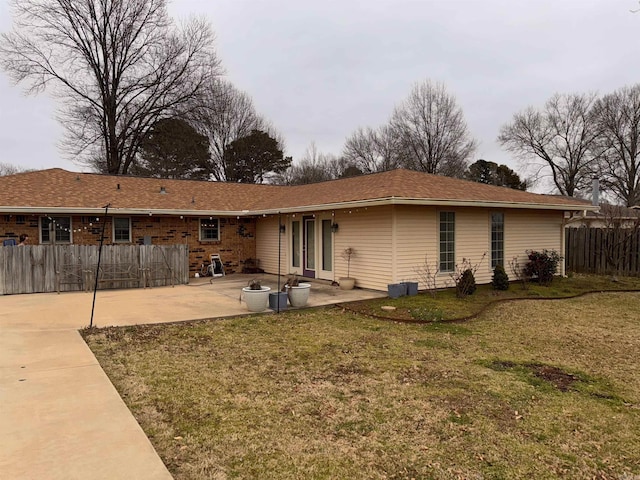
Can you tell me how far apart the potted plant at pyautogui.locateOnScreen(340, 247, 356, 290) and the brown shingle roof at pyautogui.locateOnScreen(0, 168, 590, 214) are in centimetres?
144

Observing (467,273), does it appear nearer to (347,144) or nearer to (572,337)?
(572,337)

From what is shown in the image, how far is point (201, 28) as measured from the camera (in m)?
26.6

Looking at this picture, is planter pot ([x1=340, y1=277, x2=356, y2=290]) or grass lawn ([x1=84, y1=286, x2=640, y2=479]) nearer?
grass lawn ([x1=84, y1=286, x2=640, y2=479])

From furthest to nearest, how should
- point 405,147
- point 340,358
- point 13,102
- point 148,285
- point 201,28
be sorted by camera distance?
point 405,147 → point 201,28 → point 13,102 → point 148,285 → point 340,358

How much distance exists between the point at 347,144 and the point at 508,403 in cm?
3608

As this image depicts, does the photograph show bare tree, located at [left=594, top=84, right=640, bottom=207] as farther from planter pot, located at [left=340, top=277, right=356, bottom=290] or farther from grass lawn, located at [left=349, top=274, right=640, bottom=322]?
planter pot, located at [left=340, top=277, right=356, bottom=290]

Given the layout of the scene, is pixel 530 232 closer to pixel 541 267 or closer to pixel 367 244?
pixel 541 267

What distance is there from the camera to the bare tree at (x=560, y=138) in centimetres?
3388

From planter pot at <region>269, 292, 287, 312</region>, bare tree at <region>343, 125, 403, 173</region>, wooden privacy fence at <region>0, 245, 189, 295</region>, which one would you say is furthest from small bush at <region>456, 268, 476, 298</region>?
bare tree at <region>343, 125, 403, 173</region>

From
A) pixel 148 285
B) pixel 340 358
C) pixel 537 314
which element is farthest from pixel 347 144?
pixel 340 358

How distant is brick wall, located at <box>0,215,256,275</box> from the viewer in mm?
12938

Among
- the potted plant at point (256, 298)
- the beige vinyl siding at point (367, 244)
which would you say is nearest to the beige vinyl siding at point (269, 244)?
the beige vinyl siding at point (367, 244)

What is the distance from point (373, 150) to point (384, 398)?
113ft

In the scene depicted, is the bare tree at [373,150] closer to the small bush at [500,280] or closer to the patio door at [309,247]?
the patio door at [309,247]
